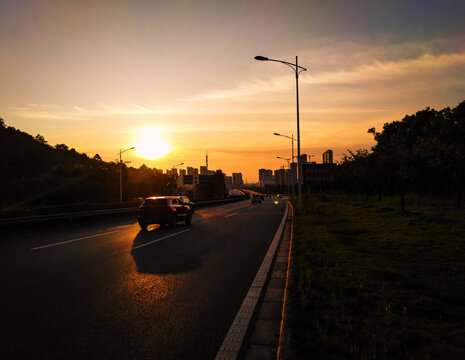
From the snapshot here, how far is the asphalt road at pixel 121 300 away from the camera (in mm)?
3497

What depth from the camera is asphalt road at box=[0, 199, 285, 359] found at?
11.5 ft

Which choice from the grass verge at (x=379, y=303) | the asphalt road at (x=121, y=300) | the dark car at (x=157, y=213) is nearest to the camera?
the grass verge at (x=379, y=303)

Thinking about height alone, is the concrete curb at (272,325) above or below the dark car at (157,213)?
below

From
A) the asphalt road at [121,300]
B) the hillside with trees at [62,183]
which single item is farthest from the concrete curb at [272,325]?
the hillside with trees at [62,183]

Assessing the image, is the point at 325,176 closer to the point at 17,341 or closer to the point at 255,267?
the point at 255,267

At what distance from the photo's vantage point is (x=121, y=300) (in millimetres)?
5039

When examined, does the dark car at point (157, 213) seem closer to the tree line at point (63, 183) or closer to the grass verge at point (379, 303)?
the grass verge at point (379, 303)

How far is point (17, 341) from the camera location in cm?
360

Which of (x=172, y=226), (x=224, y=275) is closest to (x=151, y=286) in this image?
(x=224, y=275)

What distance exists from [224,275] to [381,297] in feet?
10.1

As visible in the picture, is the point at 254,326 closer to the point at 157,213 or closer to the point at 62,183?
the point at 157,213

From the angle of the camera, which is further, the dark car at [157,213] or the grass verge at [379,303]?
the dark car at [157,213]

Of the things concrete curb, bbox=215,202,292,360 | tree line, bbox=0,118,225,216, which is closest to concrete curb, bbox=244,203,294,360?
concrete curb, bbox=215,202,292,360

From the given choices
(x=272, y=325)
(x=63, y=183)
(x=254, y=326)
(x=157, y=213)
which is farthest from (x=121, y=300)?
(x=63, y=183)
